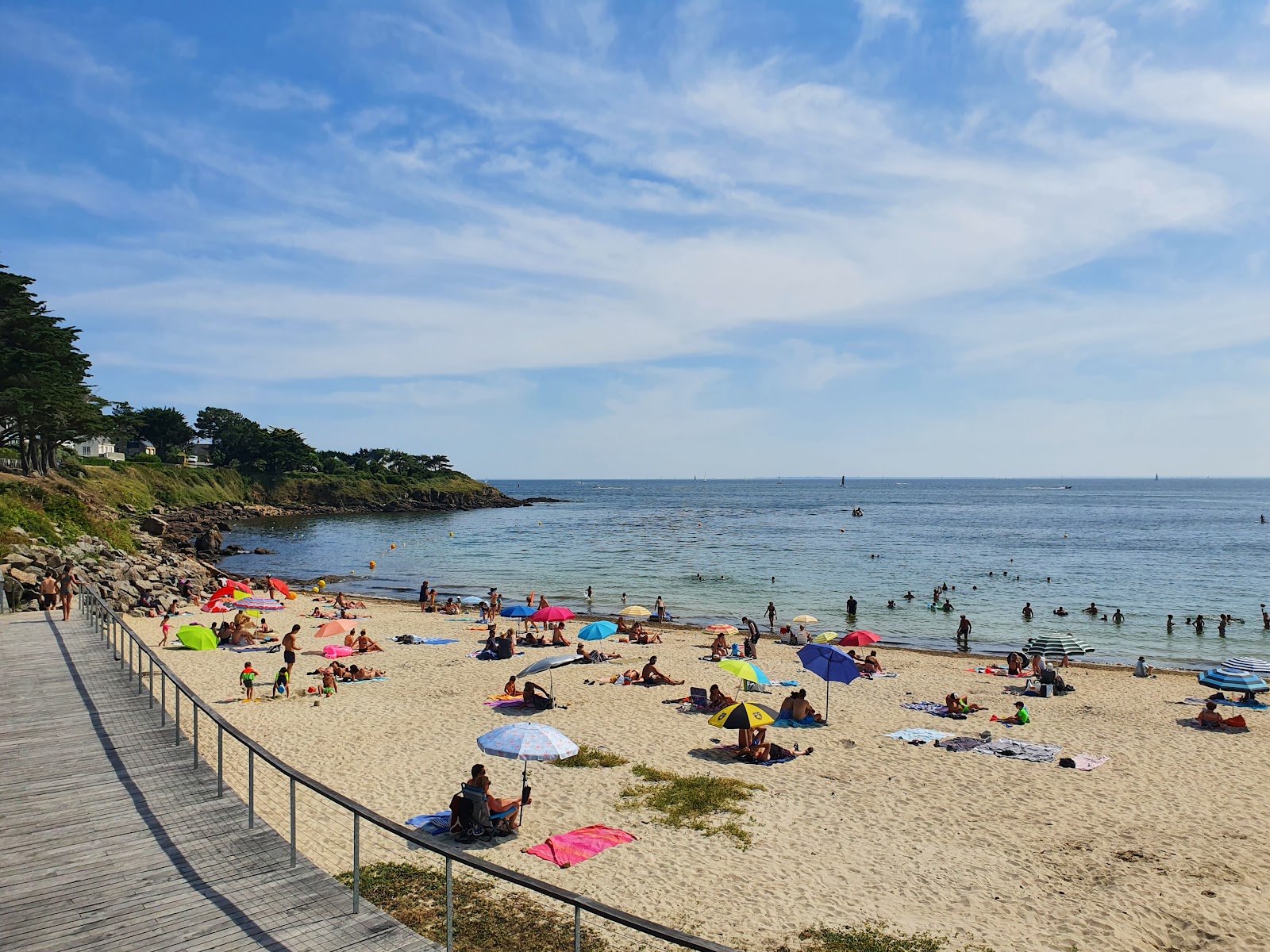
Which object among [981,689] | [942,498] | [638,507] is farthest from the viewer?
[942,498]

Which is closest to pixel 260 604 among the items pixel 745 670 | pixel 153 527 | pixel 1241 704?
pixel 745 670

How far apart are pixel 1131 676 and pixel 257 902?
29082 mm

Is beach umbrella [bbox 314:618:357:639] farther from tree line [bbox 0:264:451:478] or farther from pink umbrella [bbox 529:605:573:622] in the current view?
tree line [bbox 0:264:451:478]

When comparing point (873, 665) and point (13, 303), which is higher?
point (13, 303)

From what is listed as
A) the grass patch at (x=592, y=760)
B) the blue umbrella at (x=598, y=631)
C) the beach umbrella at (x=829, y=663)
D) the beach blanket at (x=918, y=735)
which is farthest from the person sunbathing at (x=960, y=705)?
the blue umbrella at (x=598, y=631)

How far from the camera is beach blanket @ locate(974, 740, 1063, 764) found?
16469 millimetres

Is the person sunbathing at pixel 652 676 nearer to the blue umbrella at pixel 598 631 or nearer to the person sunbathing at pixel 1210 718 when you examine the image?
the blue umbrella at pixel 598 631

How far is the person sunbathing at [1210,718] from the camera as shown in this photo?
19.4 metres

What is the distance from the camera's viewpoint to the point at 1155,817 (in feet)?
44.0

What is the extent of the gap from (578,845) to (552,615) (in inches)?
669

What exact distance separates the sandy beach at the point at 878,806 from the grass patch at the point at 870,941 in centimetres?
23

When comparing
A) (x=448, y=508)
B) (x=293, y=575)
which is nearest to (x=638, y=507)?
(x=448, y=508)

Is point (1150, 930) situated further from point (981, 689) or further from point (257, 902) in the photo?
point (981, 689)

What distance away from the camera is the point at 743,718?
51.6 feet
